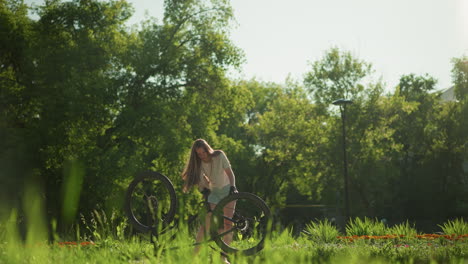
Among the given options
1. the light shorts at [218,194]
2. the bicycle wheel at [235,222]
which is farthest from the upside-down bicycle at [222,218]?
the light shorts at [218,194]

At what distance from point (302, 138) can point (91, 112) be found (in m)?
16.9

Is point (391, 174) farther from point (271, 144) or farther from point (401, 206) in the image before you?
point (271, 144)

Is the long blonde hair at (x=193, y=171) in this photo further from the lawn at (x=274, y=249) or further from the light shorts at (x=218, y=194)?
the lawn at (x=274, y=249)

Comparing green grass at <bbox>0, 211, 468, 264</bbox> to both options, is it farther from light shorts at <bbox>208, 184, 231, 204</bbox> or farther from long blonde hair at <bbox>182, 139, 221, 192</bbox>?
long blonde hair at <bbox>182, 139, 221, 192</bbox>

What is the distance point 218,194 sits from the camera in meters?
7.16

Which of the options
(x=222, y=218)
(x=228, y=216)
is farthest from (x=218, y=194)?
(x=222, y=218)

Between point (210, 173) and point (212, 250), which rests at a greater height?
point (210, 173)

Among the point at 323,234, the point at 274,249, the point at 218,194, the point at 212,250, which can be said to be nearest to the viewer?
the point at 274,249

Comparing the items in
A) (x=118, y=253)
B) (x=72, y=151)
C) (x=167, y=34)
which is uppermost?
(x=167, y=34)

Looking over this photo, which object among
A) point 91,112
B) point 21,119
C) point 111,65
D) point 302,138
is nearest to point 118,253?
point 91,112

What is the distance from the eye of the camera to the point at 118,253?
5.78 m

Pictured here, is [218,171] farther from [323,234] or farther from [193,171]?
[323,234]

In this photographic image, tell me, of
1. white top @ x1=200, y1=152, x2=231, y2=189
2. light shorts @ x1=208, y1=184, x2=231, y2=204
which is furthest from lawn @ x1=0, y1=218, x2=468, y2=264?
white top @ x1=200, y1=152, x2=231, y2=189

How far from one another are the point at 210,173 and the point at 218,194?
331 millimetres
